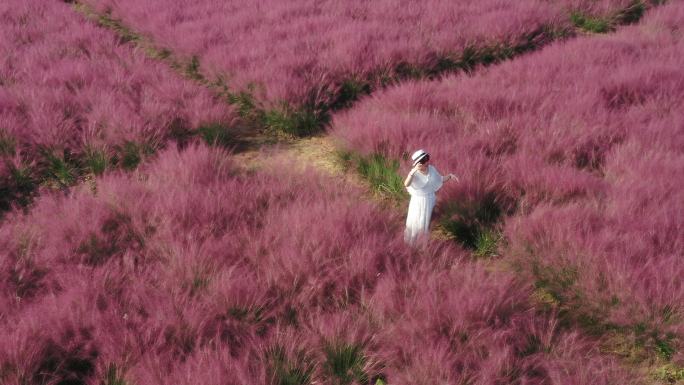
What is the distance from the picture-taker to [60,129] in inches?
164

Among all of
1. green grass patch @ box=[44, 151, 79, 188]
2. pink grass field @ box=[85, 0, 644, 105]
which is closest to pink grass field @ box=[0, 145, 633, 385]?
green grass patch @ box=[44, 151, 79, 188]

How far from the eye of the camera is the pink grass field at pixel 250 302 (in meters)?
2.12

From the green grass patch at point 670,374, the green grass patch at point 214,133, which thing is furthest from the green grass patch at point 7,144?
the green grass patch at point 670,374

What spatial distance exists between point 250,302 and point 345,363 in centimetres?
54

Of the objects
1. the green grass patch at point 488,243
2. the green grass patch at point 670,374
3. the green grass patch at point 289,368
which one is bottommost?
the green grass patch at point 670,374

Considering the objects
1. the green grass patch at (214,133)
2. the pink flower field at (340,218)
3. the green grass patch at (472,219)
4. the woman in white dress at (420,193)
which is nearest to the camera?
the pink flower field at (340,218)

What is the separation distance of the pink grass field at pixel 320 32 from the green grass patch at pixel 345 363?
3123mm

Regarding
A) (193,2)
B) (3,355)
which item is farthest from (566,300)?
(193,2)

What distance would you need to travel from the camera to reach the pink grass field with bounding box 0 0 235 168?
412 cm

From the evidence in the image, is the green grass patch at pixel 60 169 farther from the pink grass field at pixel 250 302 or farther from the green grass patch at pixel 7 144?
the pink grass field at pixel 250 302

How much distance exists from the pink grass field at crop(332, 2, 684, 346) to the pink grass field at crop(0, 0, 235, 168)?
4.83ft

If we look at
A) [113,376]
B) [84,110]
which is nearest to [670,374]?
[113,376]

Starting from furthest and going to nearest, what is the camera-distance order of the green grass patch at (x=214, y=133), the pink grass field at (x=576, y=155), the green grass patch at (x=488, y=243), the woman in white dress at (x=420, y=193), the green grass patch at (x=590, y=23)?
the green grass patch at (x=590, y=23)
the green grass patch at (x=214, y=133)
the green grass patch at (x=488, y=243)
the woman in white dress at (x=420, y=193)
the pink grass field at (x=576, y=155)

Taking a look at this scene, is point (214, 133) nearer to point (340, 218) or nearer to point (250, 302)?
point (340, 218)
